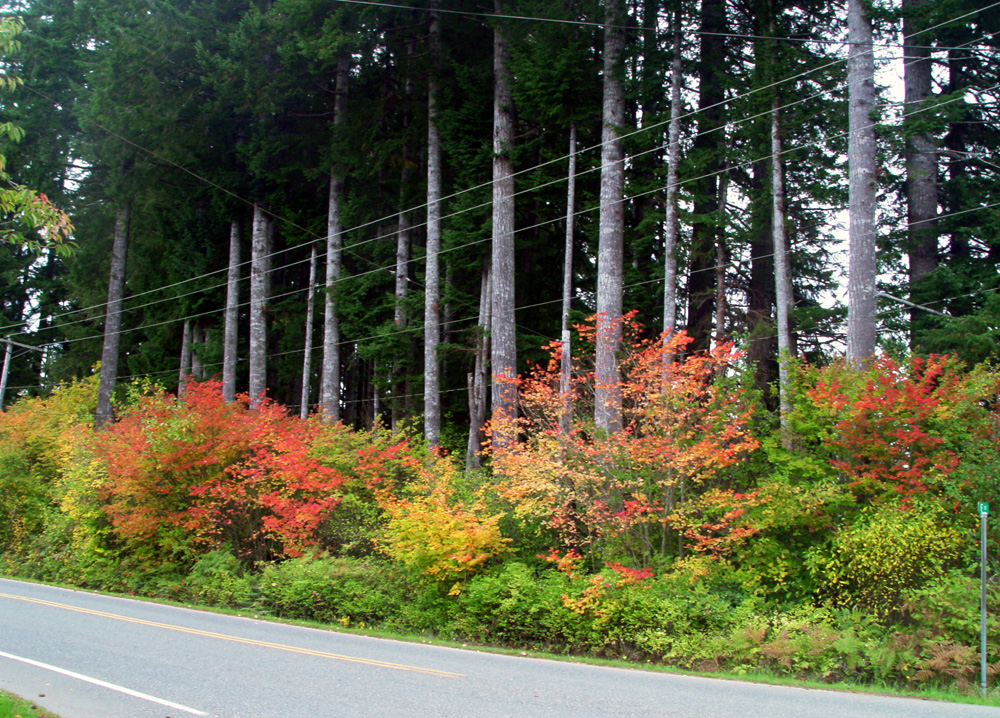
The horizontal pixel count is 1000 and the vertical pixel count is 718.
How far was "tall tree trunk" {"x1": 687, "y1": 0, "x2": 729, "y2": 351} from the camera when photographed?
66.5 feet

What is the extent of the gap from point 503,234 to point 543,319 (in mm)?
7043

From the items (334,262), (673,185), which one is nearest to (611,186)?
(673,185)

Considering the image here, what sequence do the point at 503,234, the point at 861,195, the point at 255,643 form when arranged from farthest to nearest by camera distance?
the point at 503,234 → the point at 861,195 → the point at 255,643

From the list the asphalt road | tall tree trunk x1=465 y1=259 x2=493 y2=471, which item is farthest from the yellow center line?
tall tree trunk x1=465 y1=259 x2=493 y2=471

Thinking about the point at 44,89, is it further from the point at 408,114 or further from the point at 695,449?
the point at 695,449

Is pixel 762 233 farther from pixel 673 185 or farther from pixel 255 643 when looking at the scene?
pixel 255 643

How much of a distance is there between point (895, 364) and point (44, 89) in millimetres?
33876

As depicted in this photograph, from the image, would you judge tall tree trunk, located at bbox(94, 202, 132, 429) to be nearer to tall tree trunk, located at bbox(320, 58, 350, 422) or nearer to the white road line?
tall tree trunk, located at bbox(320, 58, 350, 422)

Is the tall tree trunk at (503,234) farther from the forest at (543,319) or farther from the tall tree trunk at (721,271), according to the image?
the tall tree trunk at (721,271)

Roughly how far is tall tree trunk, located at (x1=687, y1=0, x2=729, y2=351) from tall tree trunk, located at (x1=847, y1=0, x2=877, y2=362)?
5.63 m

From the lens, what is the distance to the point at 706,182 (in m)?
21.1

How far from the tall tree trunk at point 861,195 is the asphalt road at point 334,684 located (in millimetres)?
7191

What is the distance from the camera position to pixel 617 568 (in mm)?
10867

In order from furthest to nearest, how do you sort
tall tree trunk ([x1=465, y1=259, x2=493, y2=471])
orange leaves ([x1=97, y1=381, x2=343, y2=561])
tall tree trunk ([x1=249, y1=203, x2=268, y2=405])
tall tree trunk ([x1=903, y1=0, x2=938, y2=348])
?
tall tree trunk ([x1=249, y1=203, x2=268, y2=405]) → tall tree trunk ([x1=465, y1=259, x2=493, y2=471]) → tall tree trunk ([x1=903, y1=0, x2=938, y2=348]) → orange leaves ([x1=97, y1=381, x2=343, y2=561])
